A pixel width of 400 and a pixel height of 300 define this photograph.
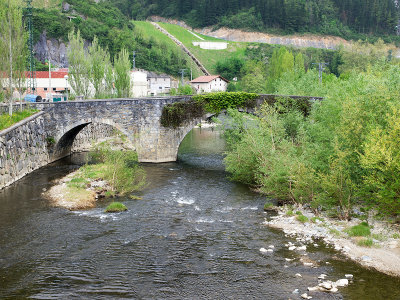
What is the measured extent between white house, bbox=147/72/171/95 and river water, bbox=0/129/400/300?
66.0 metres

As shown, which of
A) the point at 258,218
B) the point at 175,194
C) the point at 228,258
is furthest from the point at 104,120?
the point at 228,258

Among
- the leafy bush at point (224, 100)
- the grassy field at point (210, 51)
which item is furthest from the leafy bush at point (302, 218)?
the grassy field at point (210, 51)

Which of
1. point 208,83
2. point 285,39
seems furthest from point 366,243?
point 285,39

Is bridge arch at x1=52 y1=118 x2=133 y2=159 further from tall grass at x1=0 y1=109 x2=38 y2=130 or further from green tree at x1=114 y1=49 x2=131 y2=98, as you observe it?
green tree at x1=114 y1=49 x2=131 y2=98

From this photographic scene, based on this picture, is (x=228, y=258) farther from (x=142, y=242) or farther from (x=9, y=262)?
(x=9, y=262)

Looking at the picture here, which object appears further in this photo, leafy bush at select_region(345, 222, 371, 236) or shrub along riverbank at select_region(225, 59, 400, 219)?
leafy bush at select_region(345, 222, 371, 236)

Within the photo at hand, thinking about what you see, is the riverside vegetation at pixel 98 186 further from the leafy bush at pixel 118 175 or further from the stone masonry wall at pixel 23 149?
the stone masonry wall at pixel 23 149

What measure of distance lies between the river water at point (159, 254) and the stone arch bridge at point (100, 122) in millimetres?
6597

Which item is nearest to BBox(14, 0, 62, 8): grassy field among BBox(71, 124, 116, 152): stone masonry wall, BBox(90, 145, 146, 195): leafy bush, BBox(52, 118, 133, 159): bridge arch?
BBox(71, 124, 116, 152): stone masonry wall

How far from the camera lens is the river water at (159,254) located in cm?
1734

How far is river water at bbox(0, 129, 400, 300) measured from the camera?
17.3 meters

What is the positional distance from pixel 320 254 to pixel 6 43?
3030cm

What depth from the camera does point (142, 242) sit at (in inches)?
870

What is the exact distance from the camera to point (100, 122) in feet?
135
